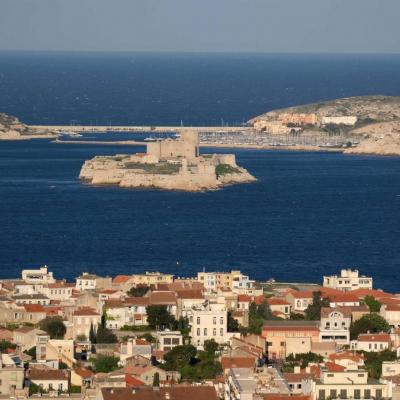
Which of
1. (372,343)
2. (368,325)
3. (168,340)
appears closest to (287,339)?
(372,343)

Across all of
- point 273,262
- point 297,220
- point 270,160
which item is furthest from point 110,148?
point 273,262

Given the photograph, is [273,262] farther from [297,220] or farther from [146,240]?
[297,220]

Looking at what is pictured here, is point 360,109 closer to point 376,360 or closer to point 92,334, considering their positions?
point 92,334

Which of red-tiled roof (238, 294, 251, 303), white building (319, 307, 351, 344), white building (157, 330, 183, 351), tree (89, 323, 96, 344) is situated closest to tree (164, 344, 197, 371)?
white building (157, 330, 183, 351)

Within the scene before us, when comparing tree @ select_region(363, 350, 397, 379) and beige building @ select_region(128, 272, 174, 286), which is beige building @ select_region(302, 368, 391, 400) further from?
beige building @ select_region(128, 272, 174, 286)

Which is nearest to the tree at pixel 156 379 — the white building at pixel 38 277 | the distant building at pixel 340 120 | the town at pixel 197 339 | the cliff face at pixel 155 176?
the town at pixel 197 339

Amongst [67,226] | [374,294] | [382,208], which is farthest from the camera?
[382,208]
